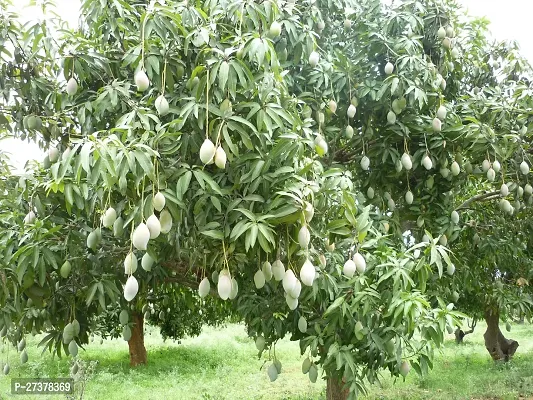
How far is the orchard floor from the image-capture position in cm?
578

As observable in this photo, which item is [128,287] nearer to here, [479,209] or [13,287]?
[13,287]

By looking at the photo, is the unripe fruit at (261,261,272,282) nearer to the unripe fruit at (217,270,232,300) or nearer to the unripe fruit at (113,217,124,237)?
the unripe fruit at (217,270,232,300)

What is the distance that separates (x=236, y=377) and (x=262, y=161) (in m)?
6.03

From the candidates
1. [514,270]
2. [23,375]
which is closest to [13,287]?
[514,270]

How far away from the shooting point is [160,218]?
153 cm

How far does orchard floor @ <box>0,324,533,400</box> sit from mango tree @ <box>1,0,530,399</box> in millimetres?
2836

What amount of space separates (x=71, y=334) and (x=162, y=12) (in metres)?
1.33

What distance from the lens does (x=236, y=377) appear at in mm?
7098

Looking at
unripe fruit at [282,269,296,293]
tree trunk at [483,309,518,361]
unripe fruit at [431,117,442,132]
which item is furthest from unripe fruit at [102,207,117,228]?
tree trunk at [483,309,518,361]

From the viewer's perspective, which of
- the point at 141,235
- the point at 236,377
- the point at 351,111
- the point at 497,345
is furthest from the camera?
the point at 497,345

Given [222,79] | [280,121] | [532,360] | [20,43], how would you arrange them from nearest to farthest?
[222,79]
[280,121]
[20,43]
[532,360]

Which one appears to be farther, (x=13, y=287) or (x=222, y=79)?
(x=13, y=287)

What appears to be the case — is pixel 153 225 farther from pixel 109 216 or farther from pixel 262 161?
pixel 262 161

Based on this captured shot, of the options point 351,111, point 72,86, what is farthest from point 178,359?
point 72,86
